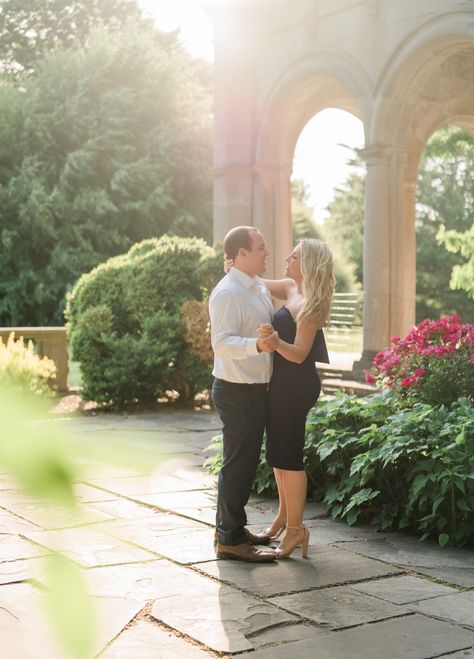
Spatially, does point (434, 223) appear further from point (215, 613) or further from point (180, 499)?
point (215, 613)

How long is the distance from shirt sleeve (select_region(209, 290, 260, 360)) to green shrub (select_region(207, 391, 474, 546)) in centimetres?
135

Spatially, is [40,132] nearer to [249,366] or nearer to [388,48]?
[388,48]

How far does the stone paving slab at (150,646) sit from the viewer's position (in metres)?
3.30

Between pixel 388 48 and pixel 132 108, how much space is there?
15.8m

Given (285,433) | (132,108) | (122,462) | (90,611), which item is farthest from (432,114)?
(132,108)

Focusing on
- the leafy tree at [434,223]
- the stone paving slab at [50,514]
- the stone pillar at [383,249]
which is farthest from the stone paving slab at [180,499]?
the leafy tree at [434,223]

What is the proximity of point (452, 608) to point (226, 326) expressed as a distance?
1697 millimetres

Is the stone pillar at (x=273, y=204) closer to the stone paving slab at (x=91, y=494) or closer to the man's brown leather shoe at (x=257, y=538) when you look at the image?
the stone paving slab at (x=91, y=494)

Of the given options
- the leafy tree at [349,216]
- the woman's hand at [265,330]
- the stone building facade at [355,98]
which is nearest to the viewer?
the woman's hand at [265,330]

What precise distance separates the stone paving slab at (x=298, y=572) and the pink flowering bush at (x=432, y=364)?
2.77m

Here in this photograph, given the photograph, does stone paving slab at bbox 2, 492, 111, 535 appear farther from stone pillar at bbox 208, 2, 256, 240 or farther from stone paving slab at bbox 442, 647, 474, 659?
stone pillar at bbox 208, 2, 256, 240

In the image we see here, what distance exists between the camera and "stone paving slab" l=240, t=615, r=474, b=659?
11.0ft

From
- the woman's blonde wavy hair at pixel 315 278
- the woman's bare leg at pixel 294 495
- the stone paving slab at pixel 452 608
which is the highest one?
the woman's blonde wavy hair at pixel 315 278

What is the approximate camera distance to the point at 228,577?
440 centimetres
